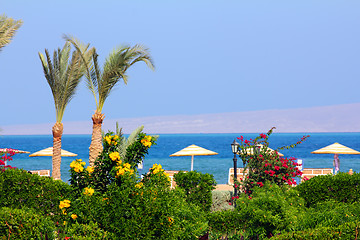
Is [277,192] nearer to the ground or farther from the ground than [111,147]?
nearer to the ground

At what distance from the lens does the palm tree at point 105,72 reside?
18359 mm

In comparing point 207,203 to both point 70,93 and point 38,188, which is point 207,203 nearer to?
point 38,188

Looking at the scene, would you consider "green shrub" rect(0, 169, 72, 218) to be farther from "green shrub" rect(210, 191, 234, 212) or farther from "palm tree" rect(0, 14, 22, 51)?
"palm tree" rect(0, 14, 22, 51)

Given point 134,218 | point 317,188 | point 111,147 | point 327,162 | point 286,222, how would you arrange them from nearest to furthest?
1. point 134,218
2. point 111,147
3. point 286,222
4. point 317,188
5. point 327,162

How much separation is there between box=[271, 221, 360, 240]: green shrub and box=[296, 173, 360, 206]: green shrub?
3.47 m

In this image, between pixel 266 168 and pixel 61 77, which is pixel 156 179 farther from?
pixel 61 77

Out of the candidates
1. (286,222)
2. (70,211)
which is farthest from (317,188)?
(70,211)

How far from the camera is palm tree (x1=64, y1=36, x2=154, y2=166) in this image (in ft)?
60.2

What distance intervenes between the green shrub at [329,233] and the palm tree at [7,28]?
12301 mm

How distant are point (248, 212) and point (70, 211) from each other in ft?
11.7

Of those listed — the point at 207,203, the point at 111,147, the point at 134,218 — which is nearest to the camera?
the point at 134,218

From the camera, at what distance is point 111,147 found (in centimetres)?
696

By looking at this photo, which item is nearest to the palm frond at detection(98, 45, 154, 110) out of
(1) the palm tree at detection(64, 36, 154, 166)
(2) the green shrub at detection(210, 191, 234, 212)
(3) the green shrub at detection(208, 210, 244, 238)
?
(1) the palm tree at detection(64, 36, 154, 166)

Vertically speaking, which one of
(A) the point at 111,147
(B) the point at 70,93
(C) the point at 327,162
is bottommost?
(C) the point at 327,162
